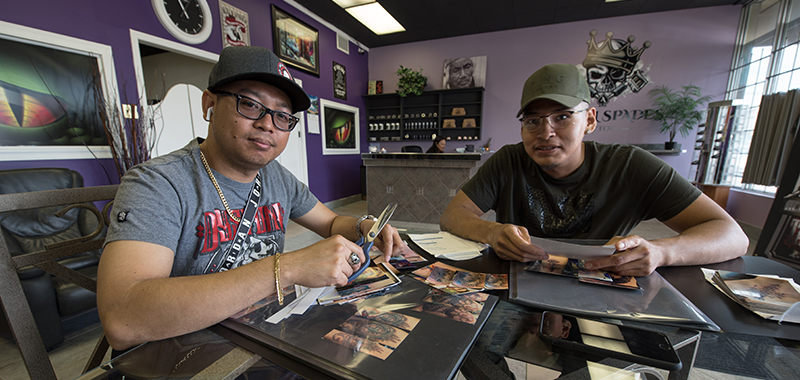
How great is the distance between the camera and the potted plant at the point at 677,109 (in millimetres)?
4500

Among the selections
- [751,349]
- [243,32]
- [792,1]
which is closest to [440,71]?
[243,32]

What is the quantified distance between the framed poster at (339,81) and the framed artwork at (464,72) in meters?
2.12

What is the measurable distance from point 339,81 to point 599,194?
212 inches

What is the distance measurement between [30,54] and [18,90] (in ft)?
0.97

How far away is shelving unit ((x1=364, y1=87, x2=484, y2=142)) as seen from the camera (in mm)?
6031

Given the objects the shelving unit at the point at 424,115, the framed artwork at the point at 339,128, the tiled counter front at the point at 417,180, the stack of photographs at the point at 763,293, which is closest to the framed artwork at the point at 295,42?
the framed artwork at the point at 339,128

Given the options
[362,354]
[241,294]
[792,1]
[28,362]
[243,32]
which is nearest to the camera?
[362,354]

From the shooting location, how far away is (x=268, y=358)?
1.63 ft

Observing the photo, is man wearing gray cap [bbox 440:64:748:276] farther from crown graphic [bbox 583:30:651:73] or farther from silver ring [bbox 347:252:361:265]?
crown graphic [bbox 583:30:651:73]

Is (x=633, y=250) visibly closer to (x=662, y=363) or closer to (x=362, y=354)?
(x=662, y=363)

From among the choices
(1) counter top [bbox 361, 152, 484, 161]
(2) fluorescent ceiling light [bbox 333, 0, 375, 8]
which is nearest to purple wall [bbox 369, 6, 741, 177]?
(2) fluorescent ceiling light [bbox 333, 0, 375, 8]

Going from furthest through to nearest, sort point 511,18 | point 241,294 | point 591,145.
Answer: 1. point 511,18
2. point 591,145
3. point 241,294

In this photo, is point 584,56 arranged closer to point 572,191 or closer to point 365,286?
point 572,191

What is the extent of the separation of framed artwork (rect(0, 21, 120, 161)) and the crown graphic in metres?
6.88
